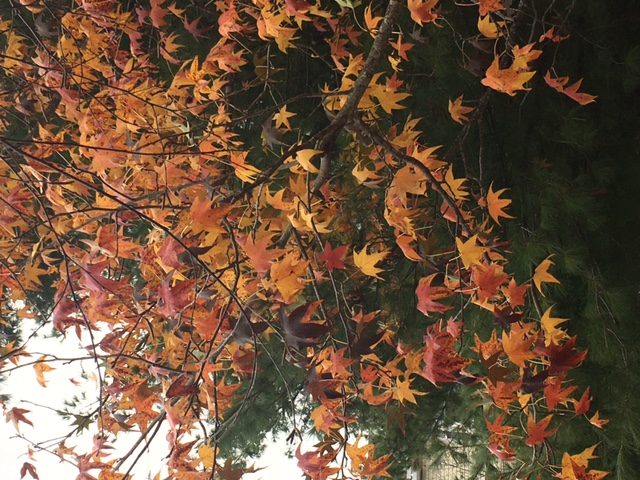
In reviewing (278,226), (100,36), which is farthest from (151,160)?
(100,36)

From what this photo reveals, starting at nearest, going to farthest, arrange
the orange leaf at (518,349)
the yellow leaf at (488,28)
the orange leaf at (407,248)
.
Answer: the orange leaf at (518,349), the orange leaf at (407,248), the yellow leaf at (488,28)

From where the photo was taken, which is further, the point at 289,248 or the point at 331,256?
the point at 289,248

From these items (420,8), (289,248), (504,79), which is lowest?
(289,248)

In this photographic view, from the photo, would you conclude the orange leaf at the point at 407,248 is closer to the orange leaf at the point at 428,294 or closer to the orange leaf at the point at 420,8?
the orange leaf at the point at 428,294

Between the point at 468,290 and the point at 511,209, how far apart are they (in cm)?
56

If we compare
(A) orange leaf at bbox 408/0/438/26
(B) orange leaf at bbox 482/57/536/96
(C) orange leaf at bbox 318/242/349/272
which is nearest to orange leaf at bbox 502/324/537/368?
(C) orange leaf at bbox 318/242/349/272

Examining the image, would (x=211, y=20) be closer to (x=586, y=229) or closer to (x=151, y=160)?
(x=151, y=160)

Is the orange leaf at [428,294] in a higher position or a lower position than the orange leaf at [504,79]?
lower

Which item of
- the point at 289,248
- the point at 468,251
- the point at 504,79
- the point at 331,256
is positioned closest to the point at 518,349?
the point at 468,251

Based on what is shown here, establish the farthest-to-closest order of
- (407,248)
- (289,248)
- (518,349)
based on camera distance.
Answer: (289,248), (407,248), (518,349)

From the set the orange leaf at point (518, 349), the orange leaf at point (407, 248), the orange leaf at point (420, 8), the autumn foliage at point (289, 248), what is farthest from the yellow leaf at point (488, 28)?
the orange leaf at point (518, 349)

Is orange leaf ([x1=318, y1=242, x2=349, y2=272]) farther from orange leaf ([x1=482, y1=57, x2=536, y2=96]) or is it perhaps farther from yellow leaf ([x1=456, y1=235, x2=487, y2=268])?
orange leaf ([x1=482, y1=57, x2=536, y2=96])

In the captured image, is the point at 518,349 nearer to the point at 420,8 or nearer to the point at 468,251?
the point at 468,251

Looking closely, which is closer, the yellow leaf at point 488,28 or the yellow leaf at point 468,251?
the yellow leaf at point 468,251
